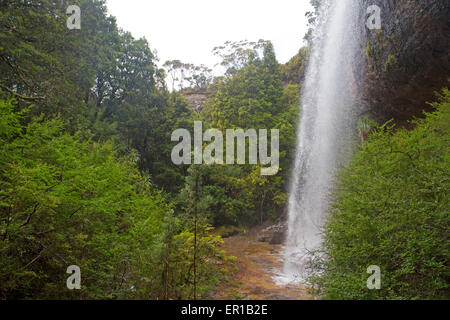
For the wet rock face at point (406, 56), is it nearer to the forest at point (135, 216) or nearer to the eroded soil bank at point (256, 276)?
the forest at point (135, 216)

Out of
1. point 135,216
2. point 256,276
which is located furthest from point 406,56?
point 135,216

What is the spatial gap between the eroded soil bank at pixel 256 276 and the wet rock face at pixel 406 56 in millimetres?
7551

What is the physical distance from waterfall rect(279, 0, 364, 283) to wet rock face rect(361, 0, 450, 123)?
1.20m

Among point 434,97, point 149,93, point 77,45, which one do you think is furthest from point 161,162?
point 434,97

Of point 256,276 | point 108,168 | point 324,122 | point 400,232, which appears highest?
point 324,122

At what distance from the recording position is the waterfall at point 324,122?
38.2 feet

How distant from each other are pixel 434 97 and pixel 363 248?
7621 mm

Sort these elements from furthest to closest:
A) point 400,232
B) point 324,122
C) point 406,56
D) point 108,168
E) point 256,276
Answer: point 324,122, point 256,276, point 406,56, point 108,168, point 400,232

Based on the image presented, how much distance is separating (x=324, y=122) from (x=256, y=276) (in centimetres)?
914

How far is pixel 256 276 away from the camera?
9086mm

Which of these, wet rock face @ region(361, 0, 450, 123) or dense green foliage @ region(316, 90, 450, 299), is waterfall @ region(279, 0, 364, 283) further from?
dense green foliage @ region(316, 90, 450, 299)

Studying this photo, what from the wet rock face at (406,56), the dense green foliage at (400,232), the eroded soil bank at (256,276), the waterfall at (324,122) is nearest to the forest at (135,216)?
the dense green foliage at (400,232)

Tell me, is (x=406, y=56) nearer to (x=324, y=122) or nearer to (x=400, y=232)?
(x=324, y=122)
